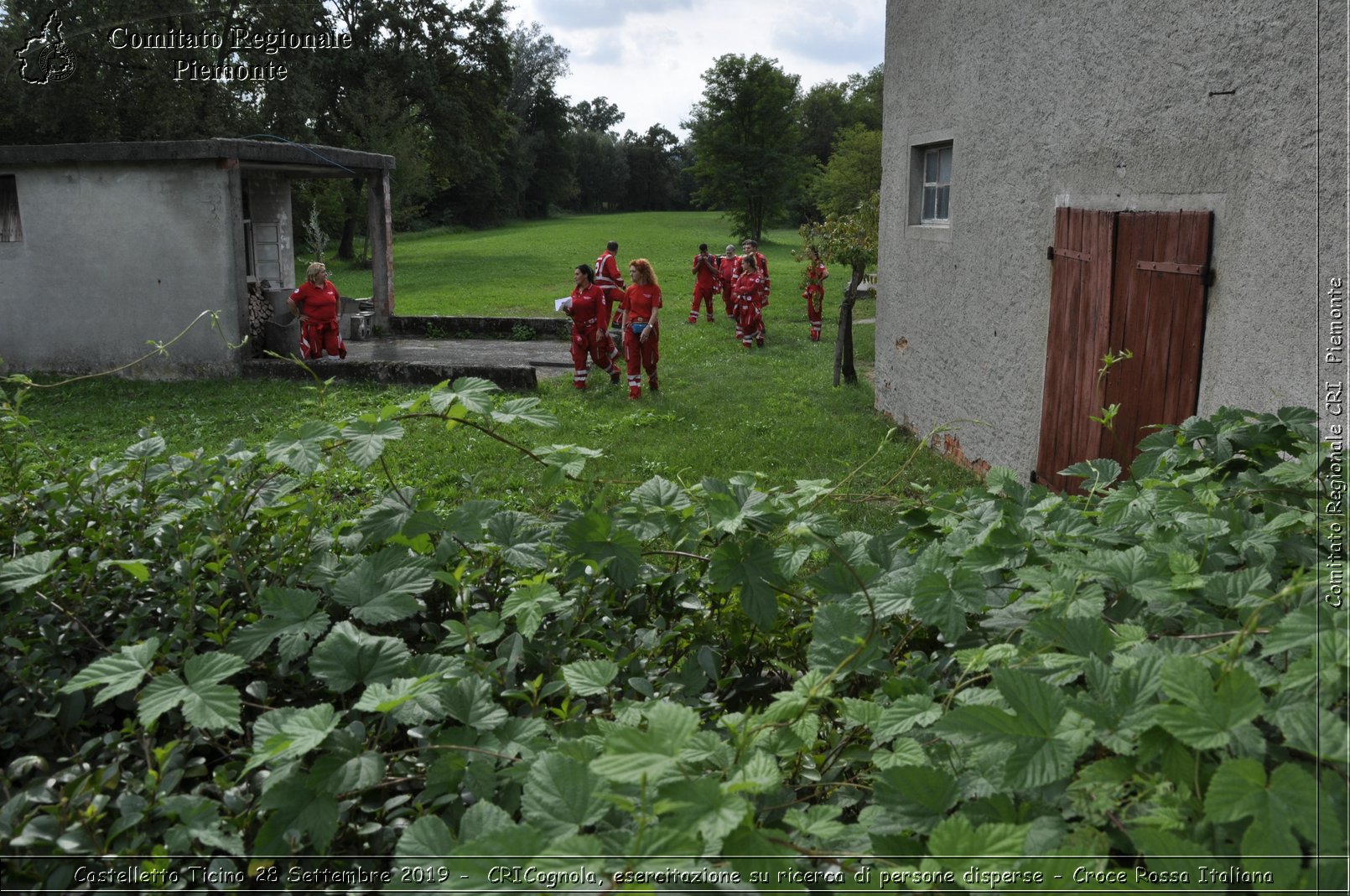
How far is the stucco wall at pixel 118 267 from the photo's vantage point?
14555 mm

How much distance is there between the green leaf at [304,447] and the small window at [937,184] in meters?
8.03

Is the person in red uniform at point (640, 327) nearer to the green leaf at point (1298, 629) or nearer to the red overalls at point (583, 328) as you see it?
the red overalls at point (583, 328)

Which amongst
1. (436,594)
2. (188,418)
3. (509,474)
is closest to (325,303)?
(188,418)

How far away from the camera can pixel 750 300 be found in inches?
710

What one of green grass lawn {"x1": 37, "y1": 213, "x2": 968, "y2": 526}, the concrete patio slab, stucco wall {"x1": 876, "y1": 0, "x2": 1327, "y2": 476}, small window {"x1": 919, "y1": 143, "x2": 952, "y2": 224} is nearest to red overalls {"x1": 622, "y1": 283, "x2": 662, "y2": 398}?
green grass lawn {"x1": 37, "y1": 213, "x2": 968, "y2": 526}

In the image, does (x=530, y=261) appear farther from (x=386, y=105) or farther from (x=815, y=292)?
(x=815, y=292)

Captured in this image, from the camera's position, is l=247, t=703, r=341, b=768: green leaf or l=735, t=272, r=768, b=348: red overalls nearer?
l=247, t=703, r=341, b=768: green leaf

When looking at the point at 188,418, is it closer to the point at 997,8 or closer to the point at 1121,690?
the point at 997,8

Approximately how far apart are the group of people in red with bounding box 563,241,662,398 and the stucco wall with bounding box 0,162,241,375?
195 inches

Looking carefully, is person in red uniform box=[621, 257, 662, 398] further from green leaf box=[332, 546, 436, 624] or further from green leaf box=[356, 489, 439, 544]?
green leaf box=[332, 546, 436, 624]

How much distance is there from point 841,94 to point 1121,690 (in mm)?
88430

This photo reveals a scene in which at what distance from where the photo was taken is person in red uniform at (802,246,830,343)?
1866cm

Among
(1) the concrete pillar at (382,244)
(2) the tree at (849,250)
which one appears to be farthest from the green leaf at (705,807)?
(1) the concrete pillar at (382,244)

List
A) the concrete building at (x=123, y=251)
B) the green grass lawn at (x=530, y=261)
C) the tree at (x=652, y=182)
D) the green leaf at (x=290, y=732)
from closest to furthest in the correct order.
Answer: the green leaf at (x=290, y=732)
the concrete building at (x=123, y=251)
the green grass lawn at (x=530, y=261)
the tree at (x=652, y=182)
